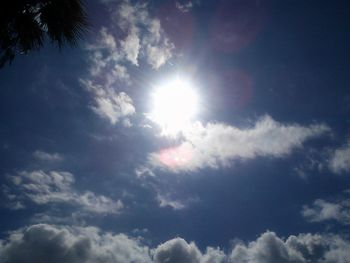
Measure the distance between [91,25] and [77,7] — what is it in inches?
23.6

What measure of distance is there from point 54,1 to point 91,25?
1.22 m

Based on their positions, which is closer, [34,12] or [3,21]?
[3,21]

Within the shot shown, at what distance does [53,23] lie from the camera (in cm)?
820

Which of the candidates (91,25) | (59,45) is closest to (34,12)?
(59,45)

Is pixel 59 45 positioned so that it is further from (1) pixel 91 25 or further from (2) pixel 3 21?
(2) pixel 3 21

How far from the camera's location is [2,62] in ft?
23.1

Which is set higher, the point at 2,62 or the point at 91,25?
the point at 91,25

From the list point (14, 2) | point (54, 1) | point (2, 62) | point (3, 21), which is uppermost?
point (54, 1)

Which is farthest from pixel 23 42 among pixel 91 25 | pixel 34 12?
pixel 91 25

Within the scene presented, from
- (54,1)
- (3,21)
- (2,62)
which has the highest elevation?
(54,1)

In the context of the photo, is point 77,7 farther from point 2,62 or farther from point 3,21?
point 2,62

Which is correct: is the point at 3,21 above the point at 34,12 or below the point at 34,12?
below

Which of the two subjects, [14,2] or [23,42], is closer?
[14,2]

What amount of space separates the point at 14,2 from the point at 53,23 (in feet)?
4.31
